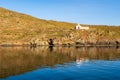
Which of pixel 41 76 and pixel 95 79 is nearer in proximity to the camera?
pixel 95 79

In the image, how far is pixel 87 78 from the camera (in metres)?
57.0

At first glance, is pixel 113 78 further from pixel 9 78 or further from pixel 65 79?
pixel 9 78

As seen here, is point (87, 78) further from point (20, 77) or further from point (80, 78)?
point (20, 77)

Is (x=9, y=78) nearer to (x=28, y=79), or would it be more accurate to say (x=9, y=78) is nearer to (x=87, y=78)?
(x=28, y=79)

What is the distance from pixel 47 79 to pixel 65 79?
13.3ft

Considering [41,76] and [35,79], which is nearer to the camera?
[35,79]

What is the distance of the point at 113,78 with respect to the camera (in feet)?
184

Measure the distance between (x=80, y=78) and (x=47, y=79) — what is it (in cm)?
735

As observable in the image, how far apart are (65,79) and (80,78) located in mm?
3656

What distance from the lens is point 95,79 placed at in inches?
2185

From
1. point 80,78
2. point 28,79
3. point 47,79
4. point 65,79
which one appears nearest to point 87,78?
point 80,78

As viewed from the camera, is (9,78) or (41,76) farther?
(41,76)

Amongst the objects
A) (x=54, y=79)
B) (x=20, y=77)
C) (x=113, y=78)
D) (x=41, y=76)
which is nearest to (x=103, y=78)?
(x=113, y=78)

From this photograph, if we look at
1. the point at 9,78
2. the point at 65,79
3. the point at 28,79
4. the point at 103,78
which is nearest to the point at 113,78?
the point at 103,78
